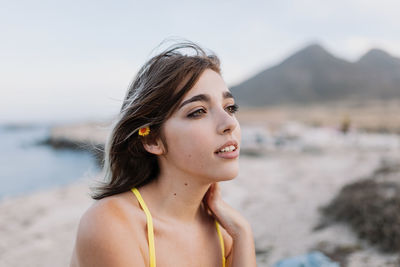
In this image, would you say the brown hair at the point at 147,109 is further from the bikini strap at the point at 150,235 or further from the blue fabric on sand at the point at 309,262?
the blue fabric on sand at the point at 309,262

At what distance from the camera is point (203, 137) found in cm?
168

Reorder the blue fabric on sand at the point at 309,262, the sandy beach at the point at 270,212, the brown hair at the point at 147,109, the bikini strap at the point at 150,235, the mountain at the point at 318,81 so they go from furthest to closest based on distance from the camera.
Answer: the mountain at the point at 318,81 → the sandy beach at the point at 270,212 → the blue fabric on sand at the point at 309,262 → the brown hair at the point at 147,109 → the bikini strap at the point at 150,235

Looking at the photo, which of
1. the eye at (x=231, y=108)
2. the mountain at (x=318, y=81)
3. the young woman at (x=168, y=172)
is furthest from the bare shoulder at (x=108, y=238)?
the mountain at (x=318, y=81)

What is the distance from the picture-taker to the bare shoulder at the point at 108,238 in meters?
1.44

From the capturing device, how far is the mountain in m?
98.2

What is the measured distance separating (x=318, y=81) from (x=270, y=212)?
119m

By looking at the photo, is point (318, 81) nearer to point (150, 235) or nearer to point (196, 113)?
point (196, 113)

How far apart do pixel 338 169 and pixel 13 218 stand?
382 inches

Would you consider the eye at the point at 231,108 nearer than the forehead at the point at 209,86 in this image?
No

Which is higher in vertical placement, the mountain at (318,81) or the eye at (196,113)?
the eye at (196,113)

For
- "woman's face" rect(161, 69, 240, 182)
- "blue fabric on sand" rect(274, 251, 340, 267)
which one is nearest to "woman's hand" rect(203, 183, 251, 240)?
"woman's face" rect(161, 69, 240, 182)

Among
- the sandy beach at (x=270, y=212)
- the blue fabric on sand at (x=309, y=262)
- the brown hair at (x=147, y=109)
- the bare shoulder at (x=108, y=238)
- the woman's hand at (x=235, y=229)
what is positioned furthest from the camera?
the sandy beach at (x=270, y=212)

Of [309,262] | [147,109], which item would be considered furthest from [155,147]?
[309,262]

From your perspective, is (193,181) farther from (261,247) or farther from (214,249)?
(261,247)
